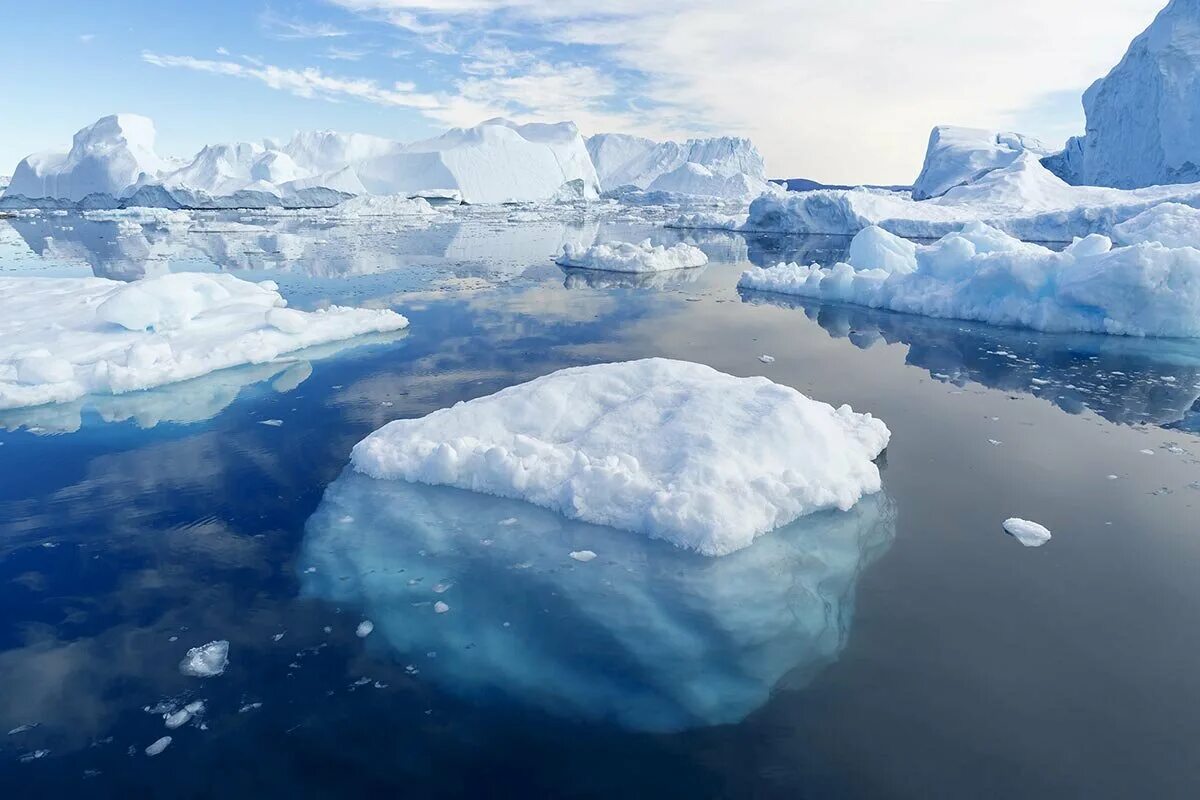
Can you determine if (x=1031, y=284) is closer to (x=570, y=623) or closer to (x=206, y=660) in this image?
(x=570, y=623)

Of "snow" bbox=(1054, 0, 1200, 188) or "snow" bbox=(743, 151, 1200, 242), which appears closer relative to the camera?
"snow" bbox=(743, 151, 1200, 242)

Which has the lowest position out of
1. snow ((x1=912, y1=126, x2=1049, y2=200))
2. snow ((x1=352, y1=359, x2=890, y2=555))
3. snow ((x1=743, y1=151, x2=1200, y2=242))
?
snow ((x1=352, y1=359, x2=890, y2=555))

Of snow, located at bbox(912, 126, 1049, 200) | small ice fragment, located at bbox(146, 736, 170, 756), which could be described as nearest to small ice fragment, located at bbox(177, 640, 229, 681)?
small ice fragment, located at bbox(146, 736, 170, 756)

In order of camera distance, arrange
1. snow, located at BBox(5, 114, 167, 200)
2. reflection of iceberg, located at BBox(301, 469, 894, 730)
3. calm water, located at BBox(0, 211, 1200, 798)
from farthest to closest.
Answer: snow, located at BBox(5, 114, 167, 200)
reflection of iceberg, located at BBox(301, 469, 894, 730)
calm water, located at BBox(0, 211, 1200, 798)

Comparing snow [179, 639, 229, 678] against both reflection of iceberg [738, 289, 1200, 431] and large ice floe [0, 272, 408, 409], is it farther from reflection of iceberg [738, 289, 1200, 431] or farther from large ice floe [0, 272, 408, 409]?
reflection of iceberg [738, 289, 1200, 431]

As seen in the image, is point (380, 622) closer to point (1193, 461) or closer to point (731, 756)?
point (731, 756)

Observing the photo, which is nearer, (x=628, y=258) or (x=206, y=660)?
(x=206, y=660)

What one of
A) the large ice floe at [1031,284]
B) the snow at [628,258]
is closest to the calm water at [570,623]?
the large ice floe at [1031,284]

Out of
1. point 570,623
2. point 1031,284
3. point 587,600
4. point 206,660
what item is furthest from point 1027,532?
point 1031,284
